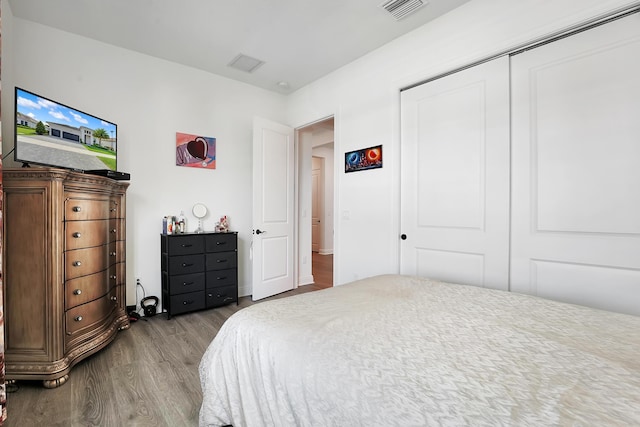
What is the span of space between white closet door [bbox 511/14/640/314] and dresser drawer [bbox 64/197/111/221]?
321 centimetres

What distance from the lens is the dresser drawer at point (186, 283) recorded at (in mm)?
3076

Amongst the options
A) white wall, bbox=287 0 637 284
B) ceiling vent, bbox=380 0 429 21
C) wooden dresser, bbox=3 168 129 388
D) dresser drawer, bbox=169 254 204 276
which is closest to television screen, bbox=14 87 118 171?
wooden dresser, bbox=3 168 129 388

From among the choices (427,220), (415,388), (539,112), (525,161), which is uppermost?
(539,112)

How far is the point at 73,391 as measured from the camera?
182cm

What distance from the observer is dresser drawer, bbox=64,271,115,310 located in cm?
203

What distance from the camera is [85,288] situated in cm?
217

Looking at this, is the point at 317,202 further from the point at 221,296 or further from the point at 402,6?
the point at 402,6

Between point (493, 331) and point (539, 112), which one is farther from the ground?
point (539, 112)

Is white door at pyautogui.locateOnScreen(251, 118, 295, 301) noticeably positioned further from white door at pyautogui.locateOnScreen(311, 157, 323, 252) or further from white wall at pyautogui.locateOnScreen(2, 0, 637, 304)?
white door at pyautogui.locateOnScreen(311, 157, 323, 252)

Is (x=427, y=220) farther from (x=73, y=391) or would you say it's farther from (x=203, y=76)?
(x=203, y=76)

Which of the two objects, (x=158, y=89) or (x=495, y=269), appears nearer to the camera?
(x=495, y=269)

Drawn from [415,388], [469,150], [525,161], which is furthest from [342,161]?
[415,388]

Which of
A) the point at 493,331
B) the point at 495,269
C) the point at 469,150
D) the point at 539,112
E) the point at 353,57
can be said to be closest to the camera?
the point at 493,331

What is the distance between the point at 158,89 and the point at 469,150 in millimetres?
3350
